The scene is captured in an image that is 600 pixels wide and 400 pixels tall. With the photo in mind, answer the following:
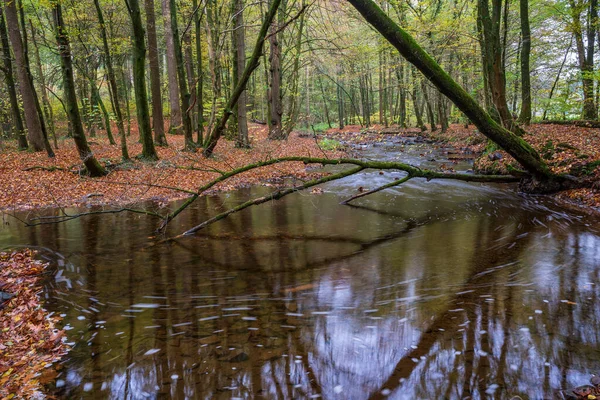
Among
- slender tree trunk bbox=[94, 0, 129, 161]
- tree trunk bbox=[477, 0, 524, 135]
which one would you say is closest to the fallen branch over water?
slender tree trunk bbox=[94, 0, 129, 161]

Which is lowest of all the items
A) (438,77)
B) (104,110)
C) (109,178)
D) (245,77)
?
(109,178)

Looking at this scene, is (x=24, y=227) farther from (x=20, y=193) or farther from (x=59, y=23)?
(x=59, y=23)

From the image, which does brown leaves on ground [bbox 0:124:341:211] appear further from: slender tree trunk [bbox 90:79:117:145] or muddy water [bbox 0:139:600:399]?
muddy water [bbox 0:139:600:399]

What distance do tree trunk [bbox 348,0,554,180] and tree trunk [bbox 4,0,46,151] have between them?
13.6 meters

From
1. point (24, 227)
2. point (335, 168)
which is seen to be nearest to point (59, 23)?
point (24, 227)

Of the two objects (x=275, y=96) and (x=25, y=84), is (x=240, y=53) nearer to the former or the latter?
(x=275, y=96)

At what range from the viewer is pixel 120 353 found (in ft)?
11.9

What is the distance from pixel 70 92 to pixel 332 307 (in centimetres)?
1191

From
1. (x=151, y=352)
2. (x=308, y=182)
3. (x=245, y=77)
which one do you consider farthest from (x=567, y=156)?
(x=151, y=352)

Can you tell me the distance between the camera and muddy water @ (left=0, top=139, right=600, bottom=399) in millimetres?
3191

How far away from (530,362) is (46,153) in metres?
18.2

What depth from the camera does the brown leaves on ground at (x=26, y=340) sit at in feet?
10.6

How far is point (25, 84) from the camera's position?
14594 mm

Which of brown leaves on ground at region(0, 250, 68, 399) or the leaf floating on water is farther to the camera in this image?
the leaf floating on water
